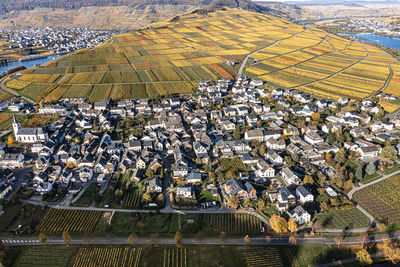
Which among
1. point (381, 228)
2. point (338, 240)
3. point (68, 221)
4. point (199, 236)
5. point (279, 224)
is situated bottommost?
point (68, 221)

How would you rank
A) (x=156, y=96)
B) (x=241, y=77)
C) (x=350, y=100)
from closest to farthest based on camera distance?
1. (x=350, y=100)
2. (x=156, y=96)
3. (x=241, y=77)

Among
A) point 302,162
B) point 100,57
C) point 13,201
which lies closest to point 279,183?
point 302,162

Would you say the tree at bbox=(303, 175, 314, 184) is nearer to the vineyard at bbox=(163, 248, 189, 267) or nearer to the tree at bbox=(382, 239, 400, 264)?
the tree at bbox=(382, 239, 400, 264)

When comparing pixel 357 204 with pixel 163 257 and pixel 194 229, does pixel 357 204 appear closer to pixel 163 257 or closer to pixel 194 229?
pixel 194 229

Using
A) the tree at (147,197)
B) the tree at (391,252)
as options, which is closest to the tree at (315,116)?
the tree at (391,252)

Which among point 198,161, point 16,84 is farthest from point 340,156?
point 16,84

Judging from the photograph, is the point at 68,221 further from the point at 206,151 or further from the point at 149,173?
the point at 206,151

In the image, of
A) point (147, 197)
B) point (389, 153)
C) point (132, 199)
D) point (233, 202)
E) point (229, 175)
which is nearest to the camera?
point (233, 202)

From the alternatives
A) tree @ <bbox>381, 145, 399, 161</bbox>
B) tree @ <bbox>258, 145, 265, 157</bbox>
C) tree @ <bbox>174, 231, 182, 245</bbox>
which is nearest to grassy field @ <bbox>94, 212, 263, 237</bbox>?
tree @ <bbox>174, 231, 182, 245</bbox>
